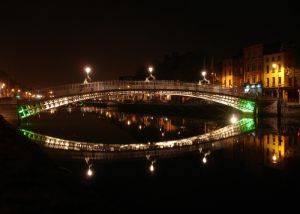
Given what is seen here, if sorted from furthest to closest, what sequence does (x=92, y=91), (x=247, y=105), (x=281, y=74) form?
(x=281, y=74), (x=247, y=105), (x=92, y=91)

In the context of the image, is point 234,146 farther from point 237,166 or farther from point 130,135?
point 130,135

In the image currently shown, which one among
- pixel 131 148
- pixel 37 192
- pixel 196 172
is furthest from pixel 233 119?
pixel 37 192

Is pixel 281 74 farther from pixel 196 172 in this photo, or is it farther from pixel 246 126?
pixel 196 172

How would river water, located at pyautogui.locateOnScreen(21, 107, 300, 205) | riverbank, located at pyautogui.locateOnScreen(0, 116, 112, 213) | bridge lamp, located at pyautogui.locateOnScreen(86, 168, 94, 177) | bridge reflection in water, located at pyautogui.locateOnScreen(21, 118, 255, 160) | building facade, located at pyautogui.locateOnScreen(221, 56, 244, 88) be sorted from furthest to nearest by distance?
building facade, located at pyautogui.locateOnScreen(221, 56, 244, 88)
bridge reflection in water, located at pyautogui.locateOnScreen(21, 118, 255, 160)
bridge lamp, located at pyautogui.locateOnScreen(86, 168, 94, 177)
river water, located at pyautogui.locateOnScreen(21, 107, 300, 205)
riverbank, located at pyautogui.locateOnScreen(0, 116, 112, 213)

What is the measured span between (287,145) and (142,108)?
58884 millimetres

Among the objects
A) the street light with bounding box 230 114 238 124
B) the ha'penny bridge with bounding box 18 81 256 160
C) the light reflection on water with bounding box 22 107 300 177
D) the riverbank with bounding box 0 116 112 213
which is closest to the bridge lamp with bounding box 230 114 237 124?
the street light with bounding box 230 114 238 124

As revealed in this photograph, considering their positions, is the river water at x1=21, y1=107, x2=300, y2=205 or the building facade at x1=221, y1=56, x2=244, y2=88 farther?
the building facade at x1=221, y1=56, x2=244, y2=88

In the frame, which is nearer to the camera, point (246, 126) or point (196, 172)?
point (196, 172)

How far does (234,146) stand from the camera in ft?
94.7

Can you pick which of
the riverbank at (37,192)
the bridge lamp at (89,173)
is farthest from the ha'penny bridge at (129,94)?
the riverbank at (37,192)

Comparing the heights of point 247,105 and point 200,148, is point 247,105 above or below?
above

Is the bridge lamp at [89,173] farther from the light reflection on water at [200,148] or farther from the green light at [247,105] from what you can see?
the green light at [247,105]

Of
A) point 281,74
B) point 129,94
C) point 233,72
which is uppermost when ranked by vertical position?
point 233,72

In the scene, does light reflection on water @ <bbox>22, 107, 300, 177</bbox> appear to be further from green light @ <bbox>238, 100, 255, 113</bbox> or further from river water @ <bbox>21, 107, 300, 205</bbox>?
green light @ <bbox>238, 100, 255, 113</bbox>
